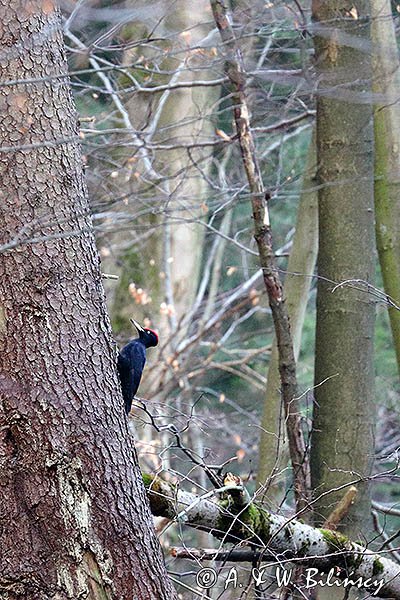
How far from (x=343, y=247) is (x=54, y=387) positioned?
2601mm

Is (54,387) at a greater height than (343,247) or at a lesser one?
lesser

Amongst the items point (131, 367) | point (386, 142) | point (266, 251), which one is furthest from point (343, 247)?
point (131, 367)

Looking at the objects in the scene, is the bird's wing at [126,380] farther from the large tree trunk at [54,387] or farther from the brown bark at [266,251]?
the brown bark at [266,251]

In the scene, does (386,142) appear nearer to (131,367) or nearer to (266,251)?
(266,251)

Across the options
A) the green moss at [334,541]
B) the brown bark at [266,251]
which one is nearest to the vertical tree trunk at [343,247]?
the brown bark at [266,251]

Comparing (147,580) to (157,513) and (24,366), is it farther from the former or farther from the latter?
(24,366)

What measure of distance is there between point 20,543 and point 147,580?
0.51 m

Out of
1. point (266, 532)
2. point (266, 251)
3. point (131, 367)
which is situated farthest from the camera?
point (266, 251)

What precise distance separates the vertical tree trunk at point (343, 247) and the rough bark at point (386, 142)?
83 mm

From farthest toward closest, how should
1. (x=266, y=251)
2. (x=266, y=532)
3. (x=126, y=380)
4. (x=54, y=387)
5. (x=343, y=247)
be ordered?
(x=343, y=247), (x=266, y=251), (x=126, y=380), (x=266, y=532), (x=54, y=387)

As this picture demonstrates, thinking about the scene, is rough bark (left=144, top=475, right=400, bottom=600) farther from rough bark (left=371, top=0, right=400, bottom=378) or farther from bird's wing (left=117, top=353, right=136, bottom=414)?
rough bark (left=371, top=0, right=400, bottom=378)

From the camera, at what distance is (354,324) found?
5.14 meters

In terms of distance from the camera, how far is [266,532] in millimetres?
3914

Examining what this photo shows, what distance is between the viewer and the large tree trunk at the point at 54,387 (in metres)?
3.03
